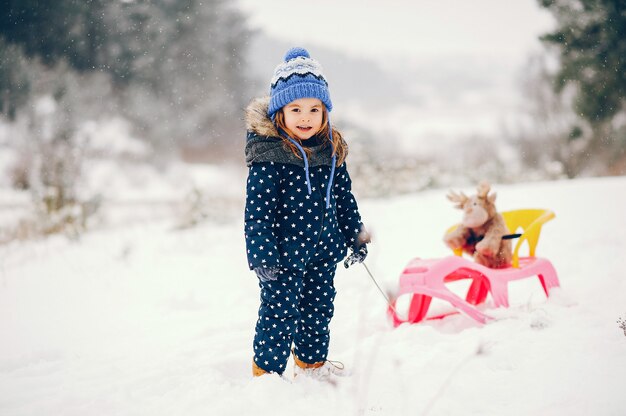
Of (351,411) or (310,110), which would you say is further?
(310,110)

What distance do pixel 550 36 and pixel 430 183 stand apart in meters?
3.15

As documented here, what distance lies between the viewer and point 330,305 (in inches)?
84.7

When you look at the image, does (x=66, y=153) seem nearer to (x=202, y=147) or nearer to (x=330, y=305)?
(x=330, y=305)

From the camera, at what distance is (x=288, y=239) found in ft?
6.42

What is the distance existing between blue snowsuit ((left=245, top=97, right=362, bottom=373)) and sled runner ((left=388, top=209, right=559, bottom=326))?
543 millimetres

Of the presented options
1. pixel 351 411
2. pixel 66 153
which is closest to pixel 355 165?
pixel 66 153

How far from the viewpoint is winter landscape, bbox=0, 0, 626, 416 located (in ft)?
6.01

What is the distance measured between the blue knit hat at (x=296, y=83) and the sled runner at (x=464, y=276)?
3.90 ft

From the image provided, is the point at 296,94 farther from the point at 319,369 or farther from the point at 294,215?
the point at 319,369

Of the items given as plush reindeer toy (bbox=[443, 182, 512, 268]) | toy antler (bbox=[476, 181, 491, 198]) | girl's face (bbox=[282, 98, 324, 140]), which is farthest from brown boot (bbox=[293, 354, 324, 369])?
toy antler (bbox=[476, 181, 491, 198])

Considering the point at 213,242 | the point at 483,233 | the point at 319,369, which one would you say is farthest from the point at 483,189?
the point at 213,242

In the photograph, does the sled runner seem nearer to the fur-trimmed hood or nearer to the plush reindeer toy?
the plush reindeer toy

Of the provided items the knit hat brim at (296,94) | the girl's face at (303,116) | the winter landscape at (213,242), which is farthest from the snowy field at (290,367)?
the knit hat brim at (296,94)

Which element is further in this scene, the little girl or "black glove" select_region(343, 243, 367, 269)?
"black glove" select_region(343, 243, 367, 269)
